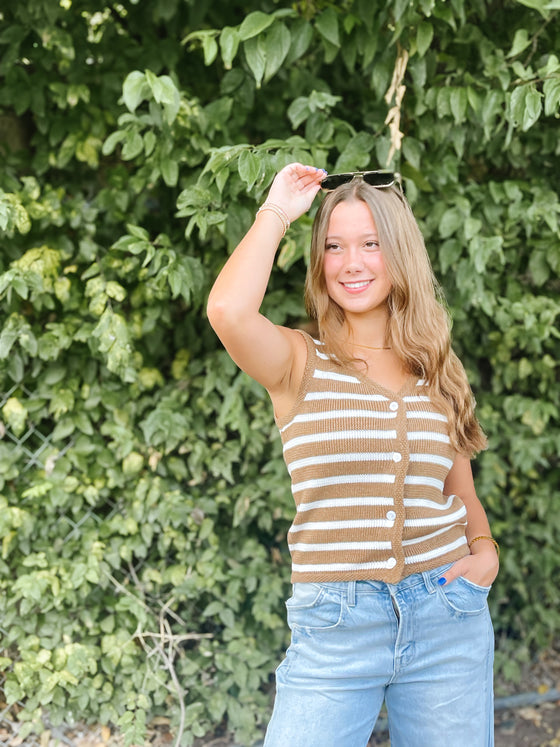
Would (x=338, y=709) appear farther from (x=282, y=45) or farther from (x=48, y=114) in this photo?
(x=48, y=114)

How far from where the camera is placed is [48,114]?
8.53 ft

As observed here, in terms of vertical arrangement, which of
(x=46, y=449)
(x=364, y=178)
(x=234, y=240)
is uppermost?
(x=364, y=178)

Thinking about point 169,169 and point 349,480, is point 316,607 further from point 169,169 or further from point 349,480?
point 169,169

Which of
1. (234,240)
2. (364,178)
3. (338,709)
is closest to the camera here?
(338,709)

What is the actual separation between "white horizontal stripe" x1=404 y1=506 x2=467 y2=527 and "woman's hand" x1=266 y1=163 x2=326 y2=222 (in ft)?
2.25

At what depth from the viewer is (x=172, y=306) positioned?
2.79 metres

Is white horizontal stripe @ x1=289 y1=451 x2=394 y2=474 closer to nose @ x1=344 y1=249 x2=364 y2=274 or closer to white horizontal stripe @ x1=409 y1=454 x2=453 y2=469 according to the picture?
white horizontal stripe @ x1=409 y1=454 x2=453 y2=469

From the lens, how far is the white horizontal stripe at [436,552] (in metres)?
1.58

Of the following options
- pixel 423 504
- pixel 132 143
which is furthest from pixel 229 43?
pixel 423 504

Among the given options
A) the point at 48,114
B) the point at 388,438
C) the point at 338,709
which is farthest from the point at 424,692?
the point at 48,114

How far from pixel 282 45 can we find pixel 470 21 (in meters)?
0.87

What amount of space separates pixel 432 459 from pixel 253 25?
1.27 metres

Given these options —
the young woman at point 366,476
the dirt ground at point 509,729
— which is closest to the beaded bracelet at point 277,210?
the young woman at point 366,476

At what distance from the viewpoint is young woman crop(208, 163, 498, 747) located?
1496 mm
